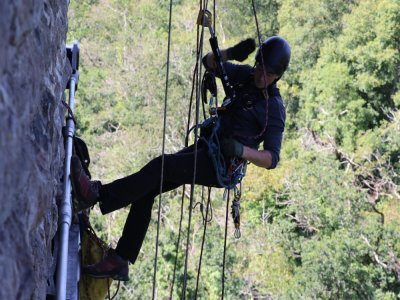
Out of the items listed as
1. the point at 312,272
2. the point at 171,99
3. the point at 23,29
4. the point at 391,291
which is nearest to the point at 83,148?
the point at 23,29

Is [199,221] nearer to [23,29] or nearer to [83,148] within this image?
[83,148]

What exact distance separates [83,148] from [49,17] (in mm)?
1241

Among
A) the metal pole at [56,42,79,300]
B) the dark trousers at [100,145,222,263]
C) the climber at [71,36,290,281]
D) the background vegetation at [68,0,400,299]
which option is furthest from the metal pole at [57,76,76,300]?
the background vegetation at [68,0,400,299]

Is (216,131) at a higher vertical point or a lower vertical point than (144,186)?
higher

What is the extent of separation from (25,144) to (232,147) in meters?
1.58

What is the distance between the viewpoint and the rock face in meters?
2.14

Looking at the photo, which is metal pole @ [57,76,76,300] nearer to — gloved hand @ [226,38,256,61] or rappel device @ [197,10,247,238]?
rappel device @ [197,10,247,238]

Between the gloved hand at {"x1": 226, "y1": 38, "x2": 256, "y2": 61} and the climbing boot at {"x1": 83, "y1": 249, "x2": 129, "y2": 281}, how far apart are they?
1.19m

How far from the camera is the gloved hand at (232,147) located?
391 cm

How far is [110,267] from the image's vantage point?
13.1ft

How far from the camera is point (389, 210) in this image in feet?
53.5

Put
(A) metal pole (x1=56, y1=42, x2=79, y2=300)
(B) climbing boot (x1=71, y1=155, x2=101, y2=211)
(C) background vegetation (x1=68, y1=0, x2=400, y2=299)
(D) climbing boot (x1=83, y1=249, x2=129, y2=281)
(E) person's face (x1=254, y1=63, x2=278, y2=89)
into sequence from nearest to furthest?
(A) metal pole (x1=56, y1=42, x2=79, y2=300)
(B) climbing boot (x1=71, y1=155, x2=101, y2=211)
(D) climbing boot (x1=83, y1=249, x2=129, y2=281)
(E) person's face (x1=254, y1=63, x2=278, y2=89)
(C) background vegetation (x1=68, y1=0, x2=400, y2=299)

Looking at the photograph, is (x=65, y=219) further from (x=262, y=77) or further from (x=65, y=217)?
(x=262, y=77)

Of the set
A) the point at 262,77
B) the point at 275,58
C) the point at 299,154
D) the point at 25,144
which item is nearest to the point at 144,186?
the point at 262,77
